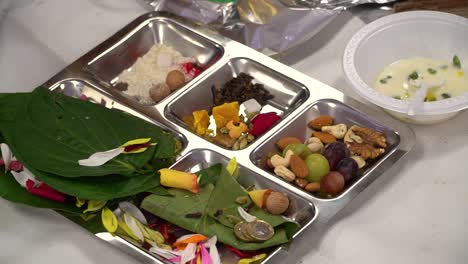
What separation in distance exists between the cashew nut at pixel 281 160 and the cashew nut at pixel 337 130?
0.09m

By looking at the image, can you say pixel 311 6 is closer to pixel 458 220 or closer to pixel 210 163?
pixel 210 163

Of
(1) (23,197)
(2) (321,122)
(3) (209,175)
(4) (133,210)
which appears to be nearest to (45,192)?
(1) (23,197)

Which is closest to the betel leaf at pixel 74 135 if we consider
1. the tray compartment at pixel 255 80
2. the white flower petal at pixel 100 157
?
the white flower petal at pixel 100 157

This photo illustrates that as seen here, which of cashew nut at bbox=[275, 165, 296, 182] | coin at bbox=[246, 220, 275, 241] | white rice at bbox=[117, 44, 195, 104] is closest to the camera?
coin at bbox=[246, 220, 275, 241]

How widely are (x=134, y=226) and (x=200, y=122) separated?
0.24 m

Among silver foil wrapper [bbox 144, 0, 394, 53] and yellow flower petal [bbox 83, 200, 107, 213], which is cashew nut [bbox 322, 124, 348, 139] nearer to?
silver foil wrapper [bbox 144, 0, 394, 53]

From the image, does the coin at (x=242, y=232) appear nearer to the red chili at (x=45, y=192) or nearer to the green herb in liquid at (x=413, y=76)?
the red chili at (x=45, y=192)

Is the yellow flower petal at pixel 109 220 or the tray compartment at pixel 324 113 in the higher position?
the tray compartment at pixel 324 113

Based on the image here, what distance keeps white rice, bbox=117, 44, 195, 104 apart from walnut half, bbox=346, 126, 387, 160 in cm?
35

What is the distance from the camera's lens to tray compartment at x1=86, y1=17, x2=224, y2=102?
1327mm

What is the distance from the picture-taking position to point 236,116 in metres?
1.20

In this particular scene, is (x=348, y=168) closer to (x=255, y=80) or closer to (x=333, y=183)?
(x=333, y=183)

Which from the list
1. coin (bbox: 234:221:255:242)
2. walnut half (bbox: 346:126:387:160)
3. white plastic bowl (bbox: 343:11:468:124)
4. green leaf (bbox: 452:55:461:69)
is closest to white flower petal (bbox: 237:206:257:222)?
coin (bbox: 234:221:255:242)

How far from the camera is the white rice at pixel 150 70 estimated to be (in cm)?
129
